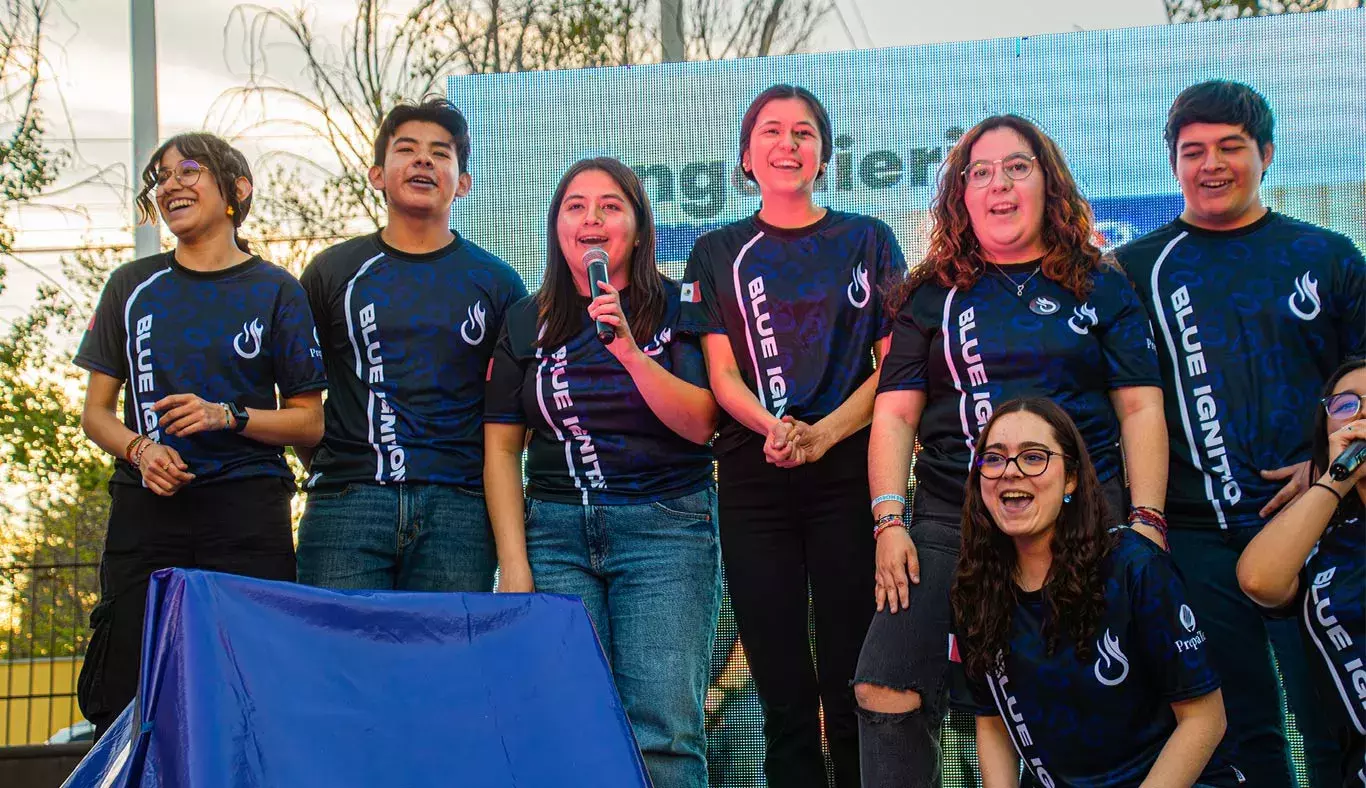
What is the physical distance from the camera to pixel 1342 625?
7.73ft

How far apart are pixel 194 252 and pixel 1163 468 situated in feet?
7.70

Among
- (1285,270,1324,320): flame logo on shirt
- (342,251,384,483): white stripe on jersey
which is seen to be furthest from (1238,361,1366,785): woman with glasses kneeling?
(342,251,384,483): white stripe on jersey

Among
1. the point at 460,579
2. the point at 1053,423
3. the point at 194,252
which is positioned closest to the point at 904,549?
the point at 1053,423

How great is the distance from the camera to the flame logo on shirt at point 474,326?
128 inches

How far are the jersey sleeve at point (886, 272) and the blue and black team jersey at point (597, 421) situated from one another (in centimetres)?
44

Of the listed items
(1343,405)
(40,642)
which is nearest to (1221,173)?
(1343,405)

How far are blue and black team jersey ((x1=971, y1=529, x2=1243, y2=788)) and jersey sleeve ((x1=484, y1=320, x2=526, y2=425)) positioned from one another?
1.34m

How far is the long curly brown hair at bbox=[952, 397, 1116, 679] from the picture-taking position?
93.8 inches

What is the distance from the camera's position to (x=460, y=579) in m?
3.14

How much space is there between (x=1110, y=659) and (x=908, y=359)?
0.79 metres

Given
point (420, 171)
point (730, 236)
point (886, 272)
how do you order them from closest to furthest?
point (886, 272), point (730, 236), point (420, 171)

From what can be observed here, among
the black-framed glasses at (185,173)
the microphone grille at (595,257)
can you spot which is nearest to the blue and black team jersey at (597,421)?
the microphone grille at (595,257)

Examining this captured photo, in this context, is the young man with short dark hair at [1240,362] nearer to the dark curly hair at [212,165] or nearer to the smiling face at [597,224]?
the smiling face at [597,224]

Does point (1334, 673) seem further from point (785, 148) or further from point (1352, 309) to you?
point (785, 148)
